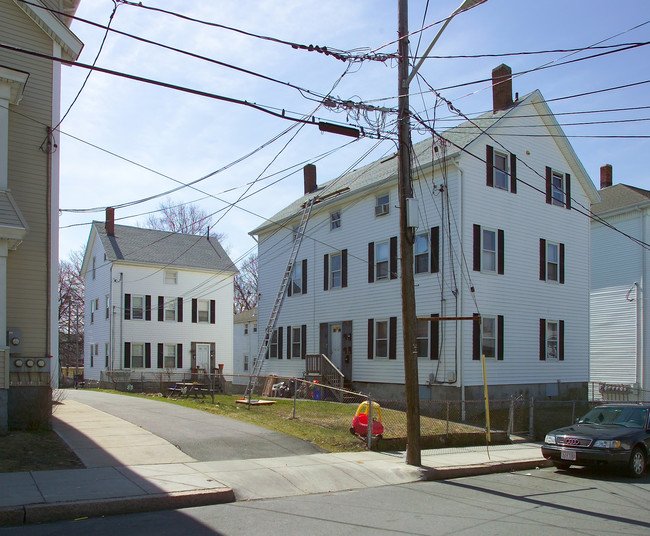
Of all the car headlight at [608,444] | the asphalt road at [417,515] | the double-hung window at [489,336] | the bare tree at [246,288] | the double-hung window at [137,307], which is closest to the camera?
the asphalt road at [417,515]

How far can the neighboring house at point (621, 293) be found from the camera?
2928 cm

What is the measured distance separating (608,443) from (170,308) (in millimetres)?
31210

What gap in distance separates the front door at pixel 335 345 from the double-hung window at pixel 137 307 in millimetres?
15874

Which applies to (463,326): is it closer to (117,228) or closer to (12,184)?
(12,184)

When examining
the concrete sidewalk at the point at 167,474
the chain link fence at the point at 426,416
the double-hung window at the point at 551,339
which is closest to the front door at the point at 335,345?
the chain link fence at the point at 426,416

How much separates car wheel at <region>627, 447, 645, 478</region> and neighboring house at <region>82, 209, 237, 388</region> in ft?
92.0

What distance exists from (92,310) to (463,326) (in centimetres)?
2884

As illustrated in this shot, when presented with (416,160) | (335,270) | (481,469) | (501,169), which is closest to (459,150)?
(501,169)

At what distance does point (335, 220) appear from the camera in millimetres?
27688

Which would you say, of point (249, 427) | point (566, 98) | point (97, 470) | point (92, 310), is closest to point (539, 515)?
point (97, 470)

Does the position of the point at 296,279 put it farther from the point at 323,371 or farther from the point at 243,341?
the point at 243,341

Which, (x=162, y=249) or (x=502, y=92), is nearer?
(x=502, y=92)

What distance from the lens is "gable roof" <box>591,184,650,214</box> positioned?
2978 centimetres

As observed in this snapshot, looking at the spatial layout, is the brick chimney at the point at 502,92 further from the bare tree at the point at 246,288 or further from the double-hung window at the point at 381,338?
the bare tree at the point at 246,288
